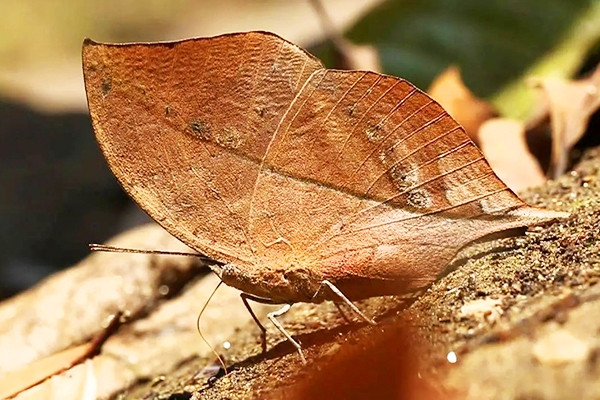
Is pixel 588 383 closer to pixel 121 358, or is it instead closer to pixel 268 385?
pixel 268 385

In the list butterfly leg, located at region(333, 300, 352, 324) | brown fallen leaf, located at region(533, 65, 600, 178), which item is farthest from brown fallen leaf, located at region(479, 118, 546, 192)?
butterfly leg, located at region(333, 300, 352, 324)

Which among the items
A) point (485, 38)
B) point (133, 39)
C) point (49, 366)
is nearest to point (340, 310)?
point (49, 366)

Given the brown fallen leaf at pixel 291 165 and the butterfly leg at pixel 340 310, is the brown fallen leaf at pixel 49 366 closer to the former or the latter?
the brown fallen leaf at pixel 291 165

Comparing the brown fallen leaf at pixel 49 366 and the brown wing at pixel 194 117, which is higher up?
the brown wing at pixel 194 117

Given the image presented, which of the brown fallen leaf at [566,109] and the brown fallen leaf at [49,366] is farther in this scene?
the brown fallen leaf at [566,109]

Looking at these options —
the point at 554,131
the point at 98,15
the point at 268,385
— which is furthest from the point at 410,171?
the point at 98,15

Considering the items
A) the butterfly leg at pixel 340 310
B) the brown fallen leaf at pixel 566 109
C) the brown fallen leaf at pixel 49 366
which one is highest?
the brown fallen leaf at pixel 566 109

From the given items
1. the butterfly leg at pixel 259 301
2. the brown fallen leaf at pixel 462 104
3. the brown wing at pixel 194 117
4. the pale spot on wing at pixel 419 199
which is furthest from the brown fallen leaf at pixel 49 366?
the brown fallen leaf at pixel 462 104
